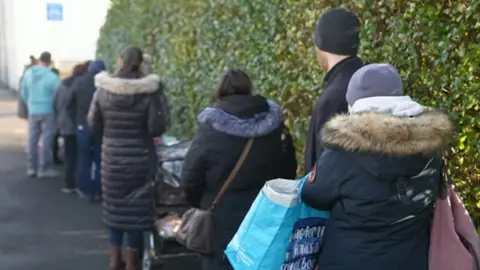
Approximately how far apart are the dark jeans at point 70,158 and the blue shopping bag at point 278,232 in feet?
25.5

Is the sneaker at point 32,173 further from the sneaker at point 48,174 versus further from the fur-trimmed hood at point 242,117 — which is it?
the fur-trimmed hood at point 242,117

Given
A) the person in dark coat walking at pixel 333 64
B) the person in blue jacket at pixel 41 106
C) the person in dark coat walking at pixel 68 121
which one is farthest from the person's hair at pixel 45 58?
the person in dark coat walking at pixel 333 64

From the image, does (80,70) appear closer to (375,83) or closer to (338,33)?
(338,33)

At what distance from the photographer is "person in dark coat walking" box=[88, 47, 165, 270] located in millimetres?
6555

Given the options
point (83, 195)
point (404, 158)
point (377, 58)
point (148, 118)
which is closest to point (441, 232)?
point (404, 158)

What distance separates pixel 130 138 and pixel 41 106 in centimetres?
545

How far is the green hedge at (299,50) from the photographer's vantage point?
160 inches

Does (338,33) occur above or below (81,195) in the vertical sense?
above

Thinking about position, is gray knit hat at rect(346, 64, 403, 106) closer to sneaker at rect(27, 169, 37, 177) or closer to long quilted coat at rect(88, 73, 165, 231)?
long quilted coat at rect(88, 73, 165, 231)

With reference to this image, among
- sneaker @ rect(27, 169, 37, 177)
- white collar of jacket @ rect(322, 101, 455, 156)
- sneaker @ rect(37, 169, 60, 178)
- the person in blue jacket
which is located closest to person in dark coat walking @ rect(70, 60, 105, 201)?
the person in blue jacket

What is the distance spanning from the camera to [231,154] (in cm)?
483

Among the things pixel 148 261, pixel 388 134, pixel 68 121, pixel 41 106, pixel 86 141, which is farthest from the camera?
pixel 41 106

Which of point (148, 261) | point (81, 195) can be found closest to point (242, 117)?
point (148, 261)

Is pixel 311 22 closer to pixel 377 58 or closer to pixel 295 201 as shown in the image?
pixel 377 58
